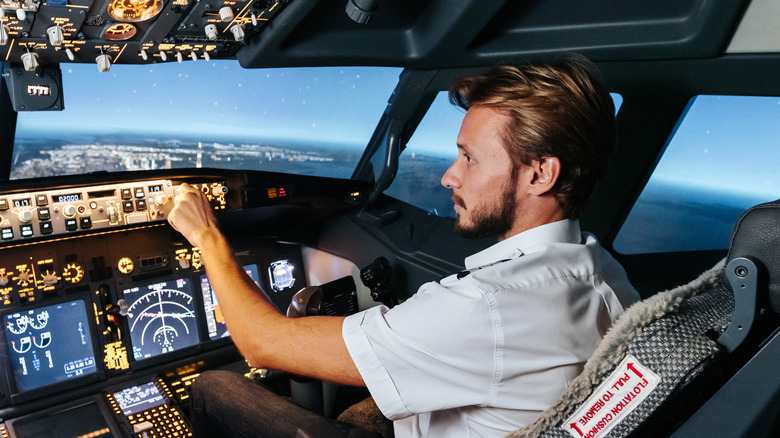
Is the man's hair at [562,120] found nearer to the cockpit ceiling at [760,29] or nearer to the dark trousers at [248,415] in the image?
the cockpit ceiling at [760,29]

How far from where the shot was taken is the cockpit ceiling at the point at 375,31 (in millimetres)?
1678

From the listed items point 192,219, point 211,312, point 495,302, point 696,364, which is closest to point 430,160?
point 211,312

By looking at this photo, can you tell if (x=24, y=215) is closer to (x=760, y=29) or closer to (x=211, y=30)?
(x=211, y=30)

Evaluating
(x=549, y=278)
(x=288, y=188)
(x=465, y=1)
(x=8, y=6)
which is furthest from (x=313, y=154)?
(x=549, y=278)

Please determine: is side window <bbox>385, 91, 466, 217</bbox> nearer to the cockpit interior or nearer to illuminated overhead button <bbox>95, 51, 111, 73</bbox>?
the cockpit interior

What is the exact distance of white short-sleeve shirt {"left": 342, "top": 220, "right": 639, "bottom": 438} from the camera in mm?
1060

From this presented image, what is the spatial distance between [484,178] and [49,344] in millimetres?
1871

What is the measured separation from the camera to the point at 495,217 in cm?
135

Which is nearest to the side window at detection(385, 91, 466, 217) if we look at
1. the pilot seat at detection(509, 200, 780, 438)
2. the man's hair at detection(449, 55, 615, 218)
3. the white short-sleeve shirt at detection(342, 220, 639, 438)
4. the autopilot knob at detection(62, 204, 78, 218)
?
the autopilot knob at detection(62, 204, 78, 218)

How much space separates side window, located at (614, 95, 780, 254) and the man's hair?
813 mm

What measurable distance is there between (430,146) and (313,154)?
0.64 metres

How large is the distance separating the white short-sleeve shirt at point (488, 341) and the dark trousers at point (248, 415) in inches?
16.9

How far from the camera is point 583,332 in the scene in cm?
111

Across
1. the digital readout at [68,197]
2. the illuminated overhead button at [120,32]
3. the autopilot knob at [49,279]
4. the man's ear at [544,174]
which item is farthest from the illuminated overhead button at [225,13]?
the autopilot knob at [49,279]
